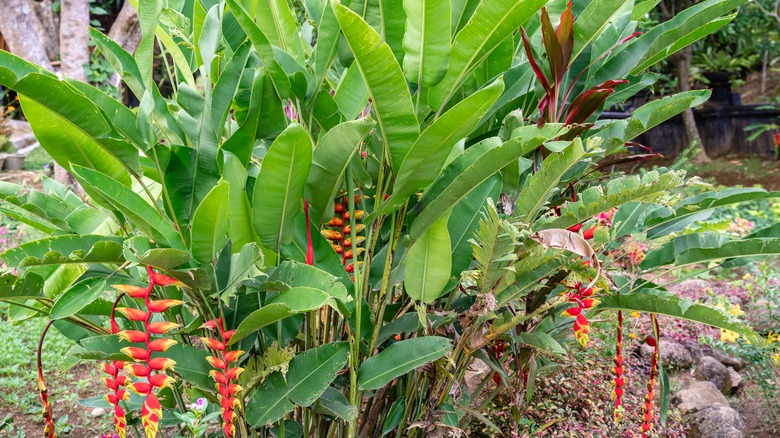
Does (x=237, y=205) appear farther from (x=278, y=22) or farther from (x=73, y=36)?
(x=73, y=36)

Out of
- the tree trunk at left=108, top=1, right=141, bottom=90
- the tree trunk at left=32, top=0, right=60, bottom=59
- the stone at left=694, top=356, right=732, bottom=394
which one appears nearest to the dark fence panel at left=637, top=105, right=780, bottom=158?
the stone at left=694, top=356, right=732, bottom=394

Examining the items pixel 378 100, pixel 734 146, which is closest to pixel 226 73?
pixel 378 100

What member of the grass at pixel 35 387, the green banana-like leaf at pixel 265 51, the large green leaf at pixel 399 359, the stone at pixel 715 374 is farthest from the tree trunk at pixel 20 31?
the stone at pixel 715 374

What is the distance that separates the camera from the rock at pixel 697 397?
3051 millimetres

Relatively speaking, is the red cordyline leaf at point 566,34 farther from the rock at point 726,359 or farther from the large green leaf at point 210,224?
the rock at point 726,359

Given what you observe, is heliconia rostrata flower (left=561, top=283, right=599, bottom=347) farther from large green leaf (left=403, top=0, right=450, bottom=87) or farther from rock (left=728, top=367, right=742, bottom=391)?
rock (left=728, top=367, right=742, bottom=391)

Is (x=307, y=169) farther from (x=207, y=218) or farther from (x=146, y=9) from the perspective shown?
(x=146, y=9)

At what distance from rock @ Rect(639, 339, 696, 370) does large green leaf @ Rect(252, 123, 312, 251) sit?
9.05 feet

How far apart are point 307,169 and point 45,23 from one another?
7553mm

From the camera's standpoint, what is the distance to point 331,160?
4.39ft

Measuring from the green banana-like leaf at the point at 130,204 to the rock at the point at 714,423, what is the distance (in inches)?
96.7

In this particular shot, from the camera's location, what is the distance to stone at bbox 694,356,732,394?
137 inches

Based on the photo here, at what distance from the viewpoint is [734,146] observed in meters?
11.0

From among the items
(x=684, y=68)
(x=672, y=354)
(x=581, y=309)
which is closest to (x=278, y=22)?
(x=581, y=309)
